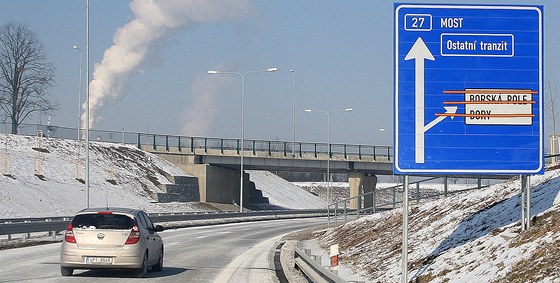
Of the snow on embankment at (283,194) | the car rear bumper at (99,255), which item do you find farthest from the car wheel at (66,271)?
A: the snow on embankment at (283,194)

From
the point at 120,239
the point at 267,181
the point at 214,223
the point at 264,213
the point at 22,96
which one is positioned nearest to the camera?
Answer: the point at 120,239

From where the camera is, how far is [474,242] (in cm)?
1516

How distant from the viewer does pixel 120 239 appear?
19188 mm

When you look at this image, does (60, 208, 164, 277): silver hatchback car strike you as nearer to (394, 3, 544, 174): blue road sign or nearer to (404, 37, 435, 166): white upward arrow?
(394, 3, 544, 174): blue road sign

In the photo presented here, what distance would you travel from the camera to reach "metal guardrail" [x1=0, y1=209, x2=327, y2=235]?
107 ft

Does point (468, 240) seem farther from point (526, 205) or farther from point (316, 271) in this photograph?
point (316, 271)

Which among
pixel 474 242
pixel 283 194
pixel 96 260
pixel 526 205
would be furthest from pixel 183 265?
pixel 283 194

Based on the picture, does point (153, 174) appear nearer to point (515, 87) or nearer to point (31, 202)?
point (31, 202)

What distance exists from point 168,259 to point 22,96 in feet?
224

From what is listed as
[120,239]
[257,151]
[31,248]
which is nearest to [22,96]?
[257,151]

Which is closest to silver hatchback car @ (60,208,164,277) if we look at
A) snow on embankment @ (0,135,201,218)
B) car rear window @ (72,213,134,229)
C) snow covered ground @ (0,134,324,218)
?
car rear window @ (72,213,134,229)

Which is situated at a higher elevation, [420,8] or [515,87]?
[420,8]

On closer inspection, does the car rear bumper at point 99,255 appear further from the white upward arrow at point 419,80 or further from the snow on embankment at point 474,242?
the white upward arrow at point 419,80

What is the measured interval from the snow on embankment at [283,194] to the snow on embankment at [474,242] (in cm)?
8001
